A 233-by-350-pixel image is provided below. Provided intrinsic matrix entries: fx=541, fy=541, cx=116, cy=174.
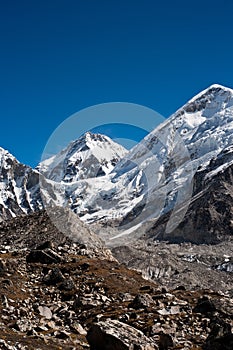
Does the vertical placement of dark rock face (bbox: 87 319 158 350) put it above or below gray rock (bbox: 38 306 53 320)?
below

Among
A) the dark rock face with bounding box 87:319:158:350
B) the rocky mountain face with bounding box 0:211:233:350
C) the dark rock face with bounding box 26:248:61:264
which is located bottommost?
the dark rock face with bounding box 87:319:158:350

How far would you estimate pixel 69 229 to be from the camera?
67.9 meters

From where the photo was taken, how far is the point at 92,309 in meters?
33.6

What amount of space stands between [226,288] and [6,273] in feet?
318

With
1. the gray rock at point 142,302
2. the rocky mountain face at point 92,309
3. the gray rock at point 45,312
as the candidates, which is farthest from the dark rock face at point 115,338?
the gray rock at point 142,302

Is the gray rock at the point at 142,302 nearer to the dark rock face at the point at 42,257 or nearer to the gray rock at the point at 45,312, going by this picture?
the gray rock at the point at 45,312

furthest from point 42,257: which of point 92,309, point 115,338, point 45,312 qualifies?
point 115,338

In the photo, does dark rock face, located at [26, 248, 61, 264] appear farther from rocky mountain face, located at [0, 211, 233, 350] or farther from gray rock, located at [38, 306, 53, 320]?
gray rock, located at [38, 306, 53, 320]

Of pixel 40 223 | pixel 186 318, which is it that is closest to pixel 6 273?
pixel 186 318

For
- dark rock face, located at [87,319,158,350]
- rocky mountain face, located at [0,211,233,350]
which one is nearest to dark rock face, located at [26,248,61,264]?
rocky mountain face, located at [0,211,233,350]

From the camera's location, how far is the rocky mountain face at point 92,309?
23188mm

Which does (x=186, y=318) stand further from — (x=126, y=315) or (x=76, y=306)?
(x=76, y=306)

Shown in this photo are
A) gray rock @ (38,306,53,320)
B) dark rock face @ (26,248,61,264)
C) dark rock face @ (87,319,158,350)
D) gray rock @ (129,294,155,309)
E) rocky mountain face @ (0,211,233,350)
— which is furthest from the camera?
dark rock face @ (26,248,61,264)

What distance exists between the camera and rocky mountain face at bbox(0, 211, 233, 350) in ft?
76.1
